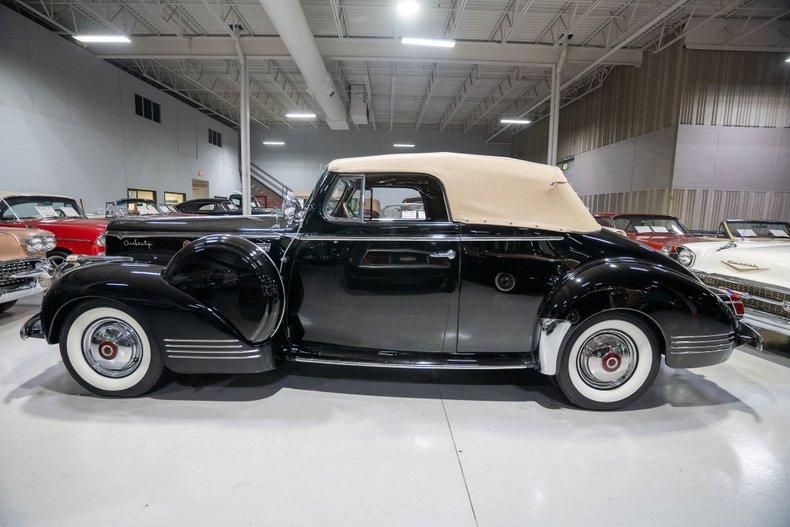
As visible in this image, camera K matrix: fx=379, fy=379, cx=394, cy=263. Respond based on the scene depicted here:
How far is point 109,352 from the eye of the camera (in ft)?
8.45

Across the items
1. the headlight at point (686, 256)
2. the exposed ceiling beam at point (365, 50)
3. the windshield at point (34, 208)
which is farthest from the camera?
the exposed ceiling beam at point (365, 50)

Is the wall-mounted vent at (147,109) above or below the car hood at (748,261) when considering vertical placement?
above

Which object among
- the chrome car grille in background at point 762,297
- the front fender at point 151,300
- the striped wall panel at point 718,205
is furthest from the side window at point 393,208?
the striped wall panel at point 718,205

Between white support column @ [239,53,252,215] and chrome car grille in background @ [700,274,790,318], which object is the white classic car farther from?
white support column @ [239,53,252,215]

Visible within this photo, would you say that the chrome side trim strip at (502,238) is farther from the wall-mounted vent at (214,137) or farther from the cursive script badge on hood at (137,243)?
the wall-mounted vent at (214,137)

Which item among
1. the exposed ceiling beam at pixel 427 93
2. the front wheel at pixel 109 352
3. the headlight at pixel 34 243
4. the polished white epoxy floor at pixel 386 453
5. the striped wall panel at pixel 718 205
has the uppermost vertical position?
the exposed ceiling beam at pixel 427 93

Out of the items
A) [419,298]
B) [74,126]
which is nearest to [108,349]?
[419,298]

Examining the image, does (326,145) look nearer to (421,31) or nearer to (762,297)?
(421,31)

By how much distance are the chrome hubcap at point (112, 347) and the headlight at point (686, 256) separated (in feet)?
17.2

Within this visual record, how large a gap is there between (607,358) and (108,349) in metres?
3.35

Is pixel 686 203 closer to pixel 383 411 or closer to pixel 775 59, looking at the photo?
pixel 775 59

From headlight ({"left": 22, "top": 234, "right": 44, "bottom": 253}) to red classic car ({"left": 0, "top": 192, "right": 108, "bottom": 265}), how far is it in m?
0.64

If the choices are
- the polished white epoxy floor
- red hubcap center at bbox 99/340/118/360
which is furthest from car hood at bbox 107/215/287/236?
the polished white epoxy floor

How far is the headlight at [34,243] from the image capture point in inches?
166
